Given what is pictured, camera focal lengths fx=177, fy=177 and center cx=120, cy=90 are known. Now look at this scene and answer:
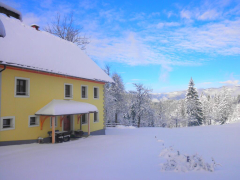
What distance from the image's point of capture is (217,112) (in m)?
57.8

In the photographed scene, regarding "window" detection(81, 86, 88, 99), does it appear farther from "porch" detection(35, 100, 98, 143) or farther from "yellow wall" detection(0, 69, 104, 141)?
"yellow wall" detection(0, 69, 104, 141)

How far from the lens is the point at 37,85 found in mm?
12719

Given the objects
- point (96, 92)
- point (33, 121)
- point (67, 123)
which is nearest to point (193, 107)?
point (96, 92)

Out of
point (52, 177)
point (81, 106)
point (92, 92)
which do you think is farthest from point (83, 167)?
point (92, 92)

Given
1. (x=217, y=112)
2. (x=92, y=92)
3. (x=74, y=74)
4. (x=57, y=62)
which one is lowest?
(x=217, y=112)

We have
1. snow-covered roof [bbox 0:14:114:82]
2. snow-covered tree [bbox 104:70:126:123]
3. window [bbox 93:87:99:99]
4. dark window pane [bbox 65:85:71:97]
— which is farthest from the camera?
snow-covered tree [bbox 104:70:126:123]

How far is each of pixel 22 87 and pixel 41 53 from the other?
11.3ft

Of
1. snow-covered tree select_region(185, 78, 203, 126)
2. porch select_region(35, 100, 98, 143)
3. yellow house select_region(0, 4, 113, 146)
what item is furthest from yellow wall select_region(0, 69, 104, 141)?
snow-covered tree select_region(185, 78, 203, 126)

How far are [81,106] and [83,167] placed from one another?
8786mm

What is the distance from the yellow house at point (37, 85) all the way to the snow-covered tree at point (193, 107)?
31355 mm

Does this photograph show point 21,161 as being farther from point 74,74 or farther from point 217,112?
point 217,112

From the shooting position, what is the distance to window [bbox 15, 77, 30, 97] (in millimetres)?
11555

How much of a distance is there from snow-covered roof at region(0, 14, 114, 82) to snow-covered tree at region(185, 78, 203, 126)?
29990 millimetres

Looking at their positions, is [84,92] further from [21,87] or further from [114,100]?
[114,100]
